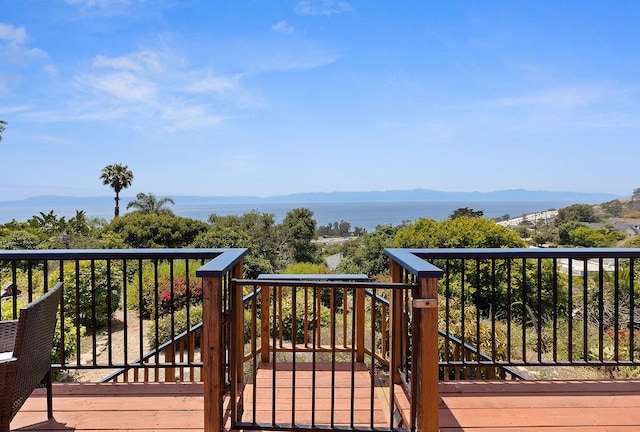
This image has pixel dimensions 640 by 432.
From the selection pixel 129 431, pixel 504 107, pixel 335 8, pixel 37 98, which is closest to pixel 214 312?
pixel 129 431

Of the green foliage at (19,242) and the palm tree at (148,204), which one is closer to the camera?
the green foliage at (19,242)

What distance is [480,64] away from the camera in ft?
49.0

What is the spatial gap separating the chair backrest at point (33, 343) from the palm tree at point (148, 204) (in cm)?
2978

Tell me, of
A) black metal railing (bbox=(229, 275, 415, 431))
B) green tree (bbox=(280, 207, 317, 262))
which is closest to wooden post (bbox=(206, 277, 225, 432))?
black metal railing (bbox=(229, 275, 415, 431))

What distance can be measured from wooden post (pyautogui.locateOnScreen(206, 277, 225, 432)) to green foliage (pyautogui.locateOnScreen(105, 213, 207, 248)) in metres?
21.0

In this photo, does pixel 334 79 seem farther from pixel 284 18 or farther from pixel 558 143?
pixel 558 143

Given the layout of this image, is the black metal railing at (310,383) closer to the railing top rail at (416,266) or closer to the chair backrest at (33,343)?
the railing top rail at (416,266)

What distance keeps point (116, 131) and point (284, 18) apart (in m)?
22.5

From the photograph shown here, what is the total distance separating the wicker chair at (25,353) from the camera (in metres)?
1.57

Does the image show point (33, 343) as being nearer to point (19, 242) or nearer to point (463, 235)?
point (463, 235)

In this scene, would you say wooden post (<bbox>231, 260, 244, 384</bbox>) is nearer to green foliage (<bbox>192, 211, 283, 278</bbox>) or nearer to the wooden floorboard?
the wooden floorboard

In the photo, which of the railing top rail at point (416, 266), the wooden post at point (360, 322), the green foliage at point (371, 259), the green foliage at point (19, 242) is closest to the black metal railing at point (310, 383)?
the wooden post at point (360, 322)

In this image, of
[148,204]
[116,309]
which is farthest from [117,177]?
[116,309]

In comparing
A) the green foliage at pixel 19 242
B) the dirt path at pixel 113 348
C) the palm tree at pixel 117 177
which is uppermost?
the palm tree at pixel 117 177
